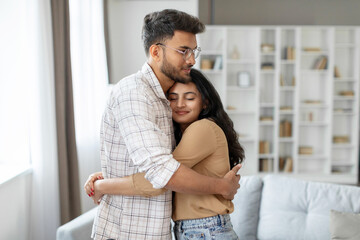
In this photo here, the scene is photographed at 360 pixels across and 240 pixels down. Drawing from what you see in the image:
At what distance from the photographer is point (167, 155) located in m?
1.28

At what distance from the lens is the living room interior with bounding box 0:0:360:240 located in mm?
2559

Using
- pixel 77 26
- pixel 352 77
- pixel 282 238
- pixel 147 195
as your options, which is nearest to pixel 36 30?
pixel 77 26

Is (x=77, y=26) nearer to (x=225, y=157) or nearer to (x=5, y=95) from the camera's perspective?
(x=5, y=95)

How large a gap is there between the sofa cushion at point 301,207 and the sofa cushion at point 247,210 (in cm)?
5

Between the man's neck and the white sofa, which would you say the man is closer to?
the man's neck

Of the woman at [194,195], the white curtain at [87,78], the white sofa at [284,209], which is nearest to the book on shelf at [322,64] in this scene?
the white curtain at [87,78]

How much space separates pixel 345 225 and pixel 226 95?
383 cm

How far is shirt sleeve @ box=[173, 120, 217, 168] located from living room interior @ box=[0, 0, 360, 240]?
125 centimetres

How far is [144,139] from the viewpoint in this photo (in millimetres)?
1268

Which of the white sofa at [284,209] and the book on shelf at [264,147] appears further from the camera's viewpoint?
the book on shelf at [264,147]

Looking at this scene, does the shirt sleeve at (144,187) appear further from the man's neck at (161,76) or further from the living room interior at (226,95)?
the living room interior at (226,95)

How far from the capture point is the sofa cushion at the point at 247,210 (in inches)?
98.4

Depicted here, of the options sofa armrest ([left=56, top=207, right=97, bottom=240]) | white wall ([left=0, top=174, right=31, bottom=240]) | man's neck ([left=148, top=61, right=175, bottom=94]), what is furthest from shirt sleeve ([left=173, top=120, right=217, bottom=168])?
white wall ([left=0, top=174, right=31, bottom=240])

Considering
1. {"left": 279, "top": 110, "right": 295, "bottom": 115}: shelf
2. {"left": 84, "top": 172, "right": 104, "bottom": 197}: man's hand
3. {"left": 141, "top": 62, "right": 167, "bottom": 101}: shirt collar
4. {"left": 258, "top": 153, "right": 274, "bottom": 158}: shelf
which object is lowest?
{"left": 258, "top": 153, "right": 274, "bottom": 158}: shelf
